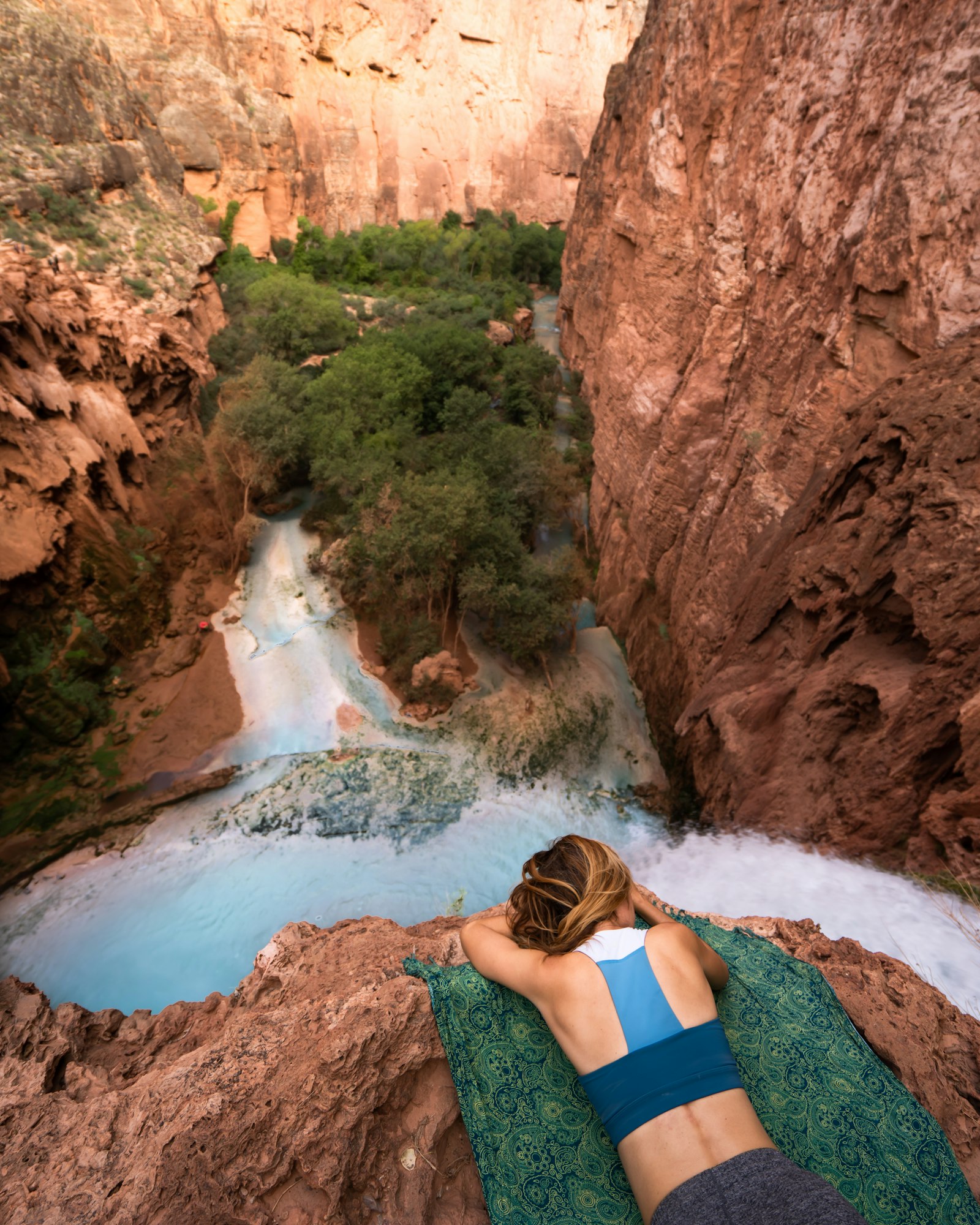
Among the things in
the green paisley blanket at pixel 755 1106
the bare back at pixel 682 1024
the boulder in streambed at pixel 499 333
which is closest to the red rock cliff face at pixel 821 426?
the green paisley blanket at pixel 755 1106

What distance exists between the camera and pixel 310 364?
1895cm

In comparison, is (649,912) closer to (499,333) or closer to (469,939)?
(469,939)

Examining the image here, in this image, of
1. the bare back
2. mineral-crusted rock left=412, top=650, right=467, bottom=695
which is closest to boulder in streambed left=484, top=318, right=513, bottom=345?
mineral-crusted rock left=412, top=650, right=467, bottom=695

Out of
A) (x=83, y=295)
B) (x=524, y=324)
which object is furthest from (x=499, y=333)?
(x=83, y=295)

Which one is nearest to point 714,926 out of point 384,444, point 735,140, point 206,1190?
point 206,1190

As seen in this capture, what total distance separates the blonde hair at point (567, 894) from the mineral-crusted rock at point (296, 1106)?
25.2 inches

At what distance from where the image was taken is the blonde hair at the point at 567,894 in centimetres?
222

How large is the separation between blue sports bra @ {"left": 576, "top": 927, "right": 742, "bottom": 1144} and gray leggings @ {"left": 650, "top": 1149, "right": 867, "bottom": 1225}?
173mm

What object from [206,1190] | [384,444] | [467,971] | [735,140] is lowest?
[384,444]

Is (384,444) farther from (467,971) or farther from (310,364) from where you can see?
(467,971)

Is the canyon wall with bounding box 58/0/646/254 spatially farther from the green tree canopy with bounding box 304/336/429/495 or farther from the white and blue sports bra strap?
the white and blue sports bra strap

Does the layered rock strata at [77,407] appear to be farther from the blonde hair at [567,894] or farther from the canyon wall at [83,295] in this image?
the blonde hair at [567,894]

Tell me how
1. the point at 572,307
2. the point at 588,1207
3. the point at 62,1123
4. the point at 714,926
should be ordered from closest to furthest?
1. the point at 588,1207
2. the point at 62,1123
3. the point at 714,926
4. the point at 572,307

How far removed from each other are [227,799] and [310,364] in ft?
45.8
